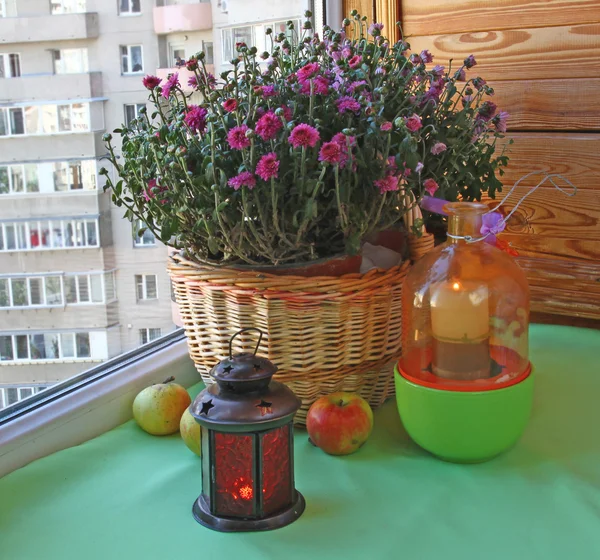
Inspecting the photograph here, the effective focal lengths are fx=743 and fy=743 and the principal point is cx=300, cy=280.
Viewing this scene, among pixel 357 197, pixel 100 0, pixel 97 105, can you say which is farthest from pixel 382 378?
pixel 100 0

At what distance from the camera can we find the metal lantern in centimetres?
88

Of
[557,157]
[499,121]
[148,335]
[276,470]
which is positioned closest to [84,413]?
[148,335]

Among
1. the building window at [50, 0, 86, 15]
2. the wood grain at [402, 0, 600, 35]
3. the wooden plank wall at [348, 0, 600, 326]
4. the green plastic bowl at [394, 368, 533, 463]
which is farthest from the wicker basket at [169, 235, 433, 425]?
the wood grain at [402, 0, 600, 35]

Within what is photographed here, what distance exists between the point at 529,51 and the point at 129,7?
0.83 metres

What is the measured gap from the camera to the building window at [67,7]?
1.19 meters

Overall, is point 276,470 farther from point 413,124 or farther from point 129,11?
point 129,11

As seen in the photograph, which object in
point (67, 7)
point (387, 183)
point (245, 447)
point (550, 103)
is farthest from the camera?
point (550, 103)

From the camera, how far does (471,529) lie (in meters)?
0.88

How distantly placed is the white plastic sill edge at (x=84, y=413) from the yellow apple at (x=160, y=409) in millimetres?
45

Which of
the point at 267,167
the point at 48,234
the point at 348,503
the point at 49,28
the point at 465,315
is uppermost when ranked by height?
the point at 49,28

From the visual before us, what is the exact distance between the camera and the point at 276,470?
91 centimetres

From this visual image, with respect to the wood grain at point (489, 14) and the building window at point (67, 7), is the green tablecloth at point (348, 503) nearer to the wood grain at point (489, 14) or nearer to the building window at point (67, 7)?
the building window at point (67, 7)

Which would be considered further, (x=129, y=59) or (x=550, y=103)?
(x=550, y=103)

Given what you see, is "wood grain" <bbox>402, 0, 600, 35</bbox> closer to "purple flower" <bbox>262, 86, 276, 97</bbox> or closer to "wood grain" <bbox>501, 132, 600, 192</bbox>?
"wood grain" <bbox>501, 132, 600, 192</bbox>
